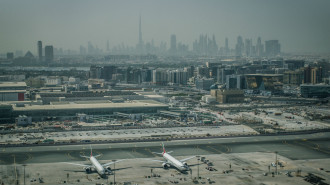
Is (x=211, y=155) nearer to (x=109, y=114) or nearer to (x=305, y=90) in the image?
(x=109, y=114)

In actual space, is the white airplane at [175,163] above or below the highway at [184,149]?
above

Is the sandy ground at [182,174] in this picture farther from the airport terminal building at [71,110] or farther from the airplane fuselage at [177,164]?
the airport terminal building at [71,110]

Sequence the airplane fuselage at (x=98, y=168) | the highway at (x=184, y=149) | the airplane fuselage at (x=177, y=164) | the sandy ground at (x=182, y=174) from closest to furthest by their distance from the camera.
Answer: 1. the sandy ground at (x=182, y=174)
2. the airplane fuselage at (x=98, y=168)
3. the airplane fuselage at (x=177, y=164)
4. the highway at (x=184, y=149)

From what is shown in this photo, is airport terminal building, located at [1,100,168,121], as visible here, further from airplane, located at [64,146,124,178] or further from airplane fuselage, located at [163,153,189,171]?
airplane fuselage, located at [163,153,189,171]

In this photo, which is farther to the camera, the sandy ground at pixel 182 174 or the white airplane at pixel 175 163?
the white airplane at pixel 175 163

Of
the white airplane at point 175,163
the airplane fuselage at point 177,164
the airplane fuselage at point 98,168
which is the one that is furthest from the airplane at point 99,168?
the airplane fuselage at point 177,164

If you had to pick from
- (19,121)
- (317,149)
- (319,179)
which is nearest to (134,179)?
(319,179)

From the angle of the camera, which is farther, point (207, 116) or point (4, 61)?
point (4, 61)

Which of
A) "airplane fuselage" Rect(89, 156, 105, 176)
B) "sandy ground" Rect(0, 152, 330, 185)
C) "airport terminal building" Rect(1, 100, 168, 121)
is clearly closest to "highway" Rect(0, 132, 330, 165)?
"sandy ground" Rect(0, 152, 330, 185)

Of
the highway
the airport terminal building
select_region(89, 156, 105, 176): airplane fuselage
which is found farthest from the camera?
the airport terminal building
